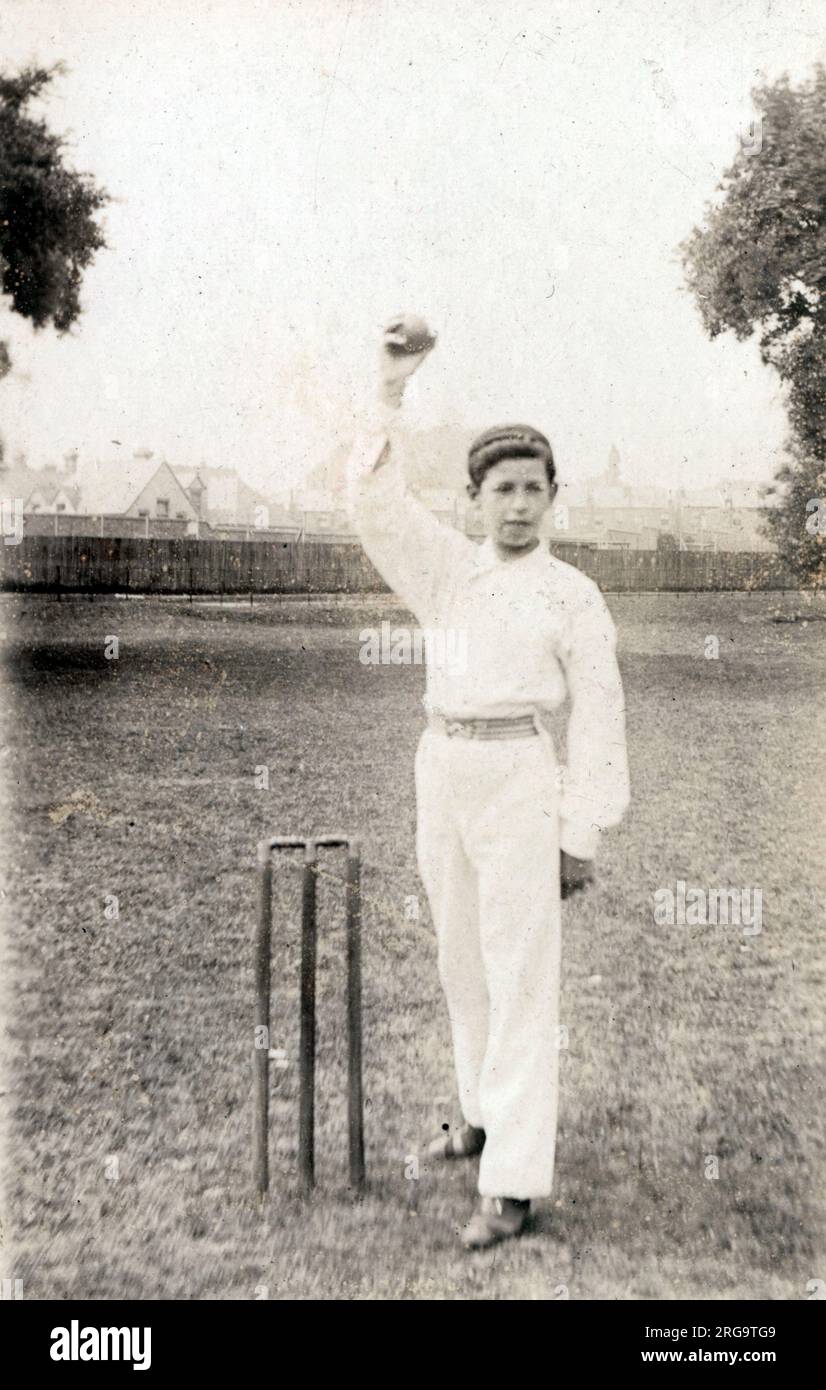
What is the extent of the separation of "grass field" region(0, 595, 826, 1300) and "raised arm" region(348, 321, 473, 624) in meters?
1.63

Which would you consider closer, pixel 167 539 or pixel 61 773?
pixel 61 773

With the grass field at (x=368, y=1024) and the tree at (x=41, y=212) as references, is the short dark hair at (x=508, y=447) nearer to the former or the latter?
the tree at (x=41, y=212)

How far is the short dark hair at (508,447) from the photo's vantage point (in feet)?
10.1

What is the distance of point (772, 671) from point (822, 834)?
4776 millimetres

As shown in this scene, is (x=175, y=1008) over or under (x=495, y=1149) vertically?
under

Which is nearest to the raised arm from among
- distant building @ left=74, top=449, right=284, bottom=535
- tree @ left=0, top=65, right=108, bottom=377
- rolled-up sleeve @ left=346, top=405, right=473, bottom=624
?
rolled-up sleeve @ left=346, top=405, right=473, bottom=624

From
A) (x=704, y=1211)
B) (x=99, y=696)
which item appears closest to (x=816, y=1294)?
(x=704, y=1211)

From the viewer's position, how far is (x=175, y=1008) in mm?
4703

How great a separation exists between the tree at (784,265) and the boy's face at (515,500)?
1.57m

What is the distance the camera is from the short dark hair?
10.1 ft

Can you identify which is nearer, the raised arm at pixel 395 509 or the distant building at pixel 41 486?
the raised arm at pixel 395 509

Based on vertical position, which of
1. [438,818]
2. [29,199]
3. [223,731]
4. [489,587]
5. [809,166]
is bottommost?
[223,731]

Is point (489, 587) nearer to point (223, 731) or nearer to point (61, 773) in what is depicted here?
point (61, 773)

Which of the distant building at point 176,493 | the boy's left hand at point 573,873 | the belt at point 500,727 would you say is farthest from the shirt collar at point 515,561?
the distant building at point 176,493
